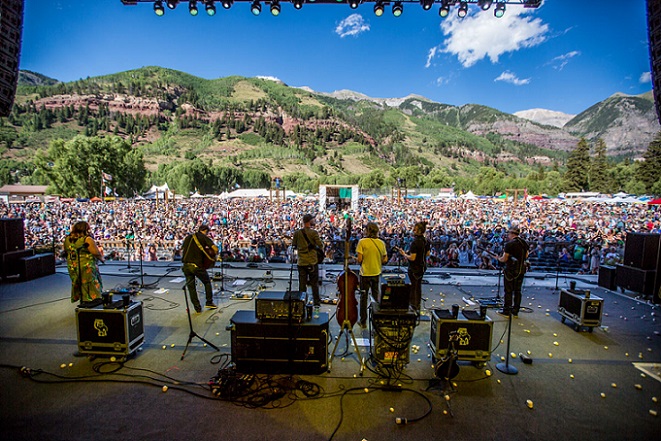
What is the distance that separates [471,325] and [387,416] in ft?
5.07

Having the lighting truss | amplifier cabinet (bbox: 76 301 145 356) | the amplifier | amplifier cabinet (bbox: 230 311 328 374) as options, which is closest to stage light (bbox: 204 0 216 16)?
the lighting truss

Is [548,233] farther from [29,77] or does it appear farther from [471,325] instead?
[29,77]

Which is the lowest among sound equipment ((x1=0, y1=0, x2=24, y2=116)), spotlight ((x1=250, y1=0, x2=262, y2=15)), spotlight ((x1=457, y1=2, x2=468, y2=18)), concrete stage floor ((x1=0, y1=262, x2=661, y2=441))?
concrete stage floor ((x1=0, y1=262, x2=661, y2=441))

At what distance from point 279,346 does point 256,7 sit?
7465mm

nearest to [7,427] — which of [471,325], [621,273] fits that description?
[471,325]

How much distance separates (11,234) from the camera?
772 centimetres

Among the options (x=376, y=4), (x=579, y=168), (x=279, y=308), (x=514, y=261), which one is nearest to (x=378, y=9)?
(x=376, y=4)

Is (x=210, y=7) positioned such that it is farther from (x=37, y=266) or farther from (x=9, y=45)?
(x=37, y=266)

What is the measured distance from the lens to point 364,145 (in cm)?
13850

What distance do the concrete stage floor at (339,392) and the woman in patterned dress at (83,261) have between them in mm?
669

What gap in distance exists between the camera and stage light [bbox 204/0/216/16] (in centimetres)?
683

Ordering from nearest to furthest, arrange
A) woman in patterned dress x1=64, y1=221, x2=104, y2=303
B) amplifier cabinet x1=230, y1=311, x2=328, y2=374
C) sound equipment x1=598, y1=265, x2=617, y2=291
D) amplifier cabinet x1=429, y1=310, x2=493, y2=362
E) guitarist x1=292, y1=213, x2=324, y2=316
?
amplifier cabinet x1=230, y1=311, x2=328, y2=374 → amplifier cabinet x1=429, y1=310, x2=493, y2=362 → woman in patterned dress x1=64, y1=221, x2=104, y2=303 → guitarist x1=292, y1=213, x2=324, y2=316 → sound equipment x1=598, y1=265, x2=617, y2=291

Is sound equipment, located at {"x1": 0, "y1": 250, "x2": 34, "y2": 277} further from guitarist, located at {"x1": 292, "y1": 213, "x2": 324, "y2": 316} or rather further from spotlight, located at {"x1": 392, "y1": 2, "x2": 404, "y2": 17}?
spotlight, located at {"x1": 392, "y1": 2, "x2": 404, "y2": 17}

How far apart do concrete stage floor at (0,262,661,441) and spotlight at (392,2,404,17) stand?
667 cm
